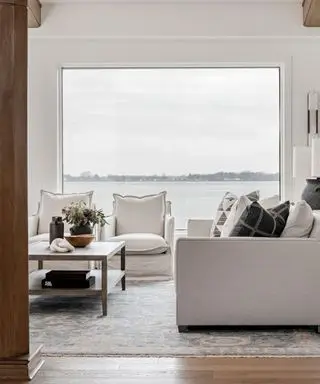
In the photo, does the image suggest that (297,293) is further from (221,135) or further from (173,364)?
(221,135)

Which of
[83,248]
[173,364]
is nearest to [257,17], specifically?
[83,248]

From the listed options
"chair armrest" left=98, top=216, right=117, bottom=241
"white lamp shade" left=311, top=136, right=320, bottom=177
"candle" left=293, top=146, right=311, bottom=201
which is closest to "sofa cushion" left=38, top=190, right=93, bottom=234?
"chair armrest" left=98, top=216, right=117, bottom=241

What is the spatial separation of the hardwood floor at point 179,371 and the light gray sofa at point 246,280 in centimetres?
62

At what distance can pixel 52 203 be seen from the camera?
681cm

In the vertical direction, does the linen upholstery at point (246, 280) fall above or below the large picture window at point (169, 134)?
below

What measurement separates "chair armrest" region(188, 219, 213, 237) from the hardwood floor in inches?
103

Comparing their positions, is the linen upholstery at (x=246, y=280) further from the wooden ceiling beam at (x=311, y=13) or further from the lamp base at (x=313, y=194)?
the wooden ceiling beam at (x=311, y=13)

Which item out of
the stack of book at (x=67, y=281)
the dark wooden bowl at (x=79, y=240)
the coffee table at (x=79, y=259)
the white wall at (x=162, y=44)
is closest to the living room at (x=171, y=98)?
the white wall at (x=162, y=44)

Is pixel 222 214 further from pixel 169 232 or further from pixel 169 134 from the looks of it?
pixel 169 134

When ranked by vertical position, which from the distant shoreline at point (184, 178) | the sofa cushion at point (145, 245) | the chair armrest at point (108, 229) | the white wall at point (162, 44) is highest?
the white wall at point (162, 44)

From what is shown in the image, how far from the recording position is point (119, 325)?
167 inches

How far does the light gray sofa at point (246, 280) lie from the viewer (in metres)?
3.97

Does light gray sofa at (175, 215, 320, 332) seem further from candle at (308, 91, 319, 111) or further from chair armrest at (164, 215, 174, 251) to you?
candle at (308, 91, 319, 111)

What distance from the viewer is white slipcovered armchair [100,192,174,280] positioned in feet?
20.2
